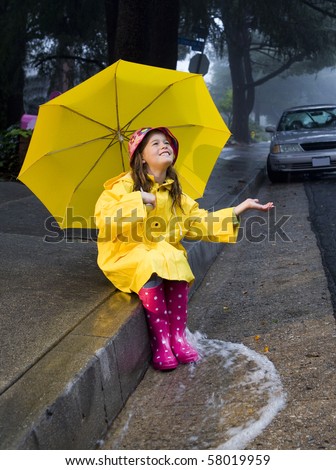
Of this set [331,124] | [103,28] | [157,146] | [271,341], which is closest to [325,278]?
[271,341]

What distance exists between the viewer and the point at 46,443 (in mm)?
2129

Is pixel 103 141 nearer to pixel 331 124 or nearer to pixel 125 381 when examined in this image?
pixel 125 381

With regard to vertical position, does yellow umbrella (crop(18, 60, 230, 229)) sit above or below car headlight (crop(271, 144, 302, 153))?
above

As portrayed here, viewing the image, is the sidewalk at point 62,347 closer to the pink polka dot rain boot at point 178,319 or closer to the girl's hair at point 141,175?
the pink polka dot rain boot at point 178,319

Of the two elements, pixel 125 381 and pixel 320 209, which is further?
pixel 320 209

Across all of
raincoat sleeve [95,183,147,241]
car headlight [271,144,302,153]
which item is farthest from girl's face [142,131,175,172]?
car headlight [271,144,302,153]

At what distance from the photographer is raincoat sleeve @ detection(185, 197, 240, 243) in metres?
3.53

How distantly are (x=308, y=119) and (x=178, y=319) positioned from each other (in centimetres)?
1032

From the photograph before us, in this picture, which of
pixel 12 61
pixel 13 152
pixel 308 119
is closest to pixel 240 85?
pixel 308 119

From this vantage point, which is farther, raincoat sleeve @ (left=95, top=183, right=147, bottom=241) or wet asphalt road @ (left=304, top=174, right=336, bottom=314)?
wet asphalt road @ (left=304, top=174, right=336, bottom=314)

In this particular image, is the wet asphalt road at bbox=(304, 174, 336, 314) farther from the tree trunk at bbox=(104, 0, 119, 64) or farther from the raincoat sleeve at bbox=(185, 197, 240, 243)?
the tree trunk at bbox=(104, 0, 119, 64)

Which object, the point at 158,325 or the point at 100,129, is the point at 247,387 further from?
the point at 100,129

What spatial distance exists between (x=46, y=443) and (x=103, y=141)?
87.4 inches

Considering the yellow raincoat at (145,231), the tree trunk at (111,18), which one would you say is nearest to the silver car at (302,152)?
the tree trunk at (111,18)
